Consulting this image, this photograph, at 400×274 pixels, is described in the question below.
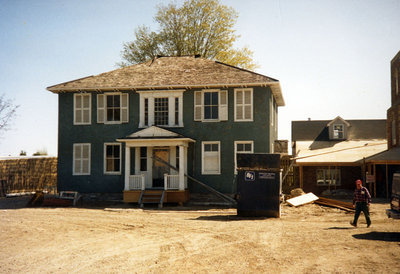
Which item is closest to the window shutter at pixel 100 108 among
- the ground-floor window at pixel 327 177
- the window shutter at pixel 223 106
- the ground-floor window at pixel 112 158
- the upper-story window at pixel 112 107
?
the upper-story window at pixel 112 107

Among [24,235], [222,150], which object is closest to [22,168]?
[222,150]

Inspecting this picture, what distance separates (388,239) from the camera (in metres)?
11.8

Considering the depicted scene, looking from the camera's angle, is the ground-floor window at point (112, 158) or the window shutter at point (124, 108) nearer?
the ground-floor window at point (112, 158)

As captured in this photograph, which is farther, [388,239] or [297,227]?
[297,227]

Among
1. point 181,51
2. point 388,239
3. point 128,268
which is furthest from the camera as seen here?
point 181,51

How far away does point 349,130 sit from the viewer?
136ft

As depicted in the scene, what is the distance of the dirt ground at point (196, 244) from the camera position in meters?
8.94

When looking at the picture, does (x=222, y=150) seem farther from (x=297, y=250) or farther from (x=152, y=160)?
(x=297, y=250)

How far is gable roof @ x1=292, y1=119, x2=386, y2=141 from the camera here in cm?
4109

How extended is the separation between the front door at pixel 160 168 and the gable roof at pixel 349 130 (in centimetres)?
2148

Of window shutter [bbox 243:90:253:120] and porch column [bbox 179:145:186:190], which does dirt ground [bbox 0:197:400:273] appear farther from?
window shutter [bbox 243:90:253:120]

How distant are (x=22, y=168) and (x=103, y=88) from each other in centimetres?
985

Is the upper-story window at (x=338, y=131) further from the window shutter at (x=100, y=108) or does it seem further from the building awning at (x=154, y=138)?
the window shutter at (x=100, y=108)

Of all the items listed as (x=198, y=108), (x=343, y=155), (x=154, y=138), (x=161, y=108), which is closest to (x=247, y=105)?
(x=198, y=108)
